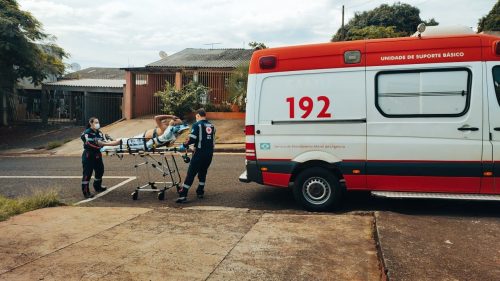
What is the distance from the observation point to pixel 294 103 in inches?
262

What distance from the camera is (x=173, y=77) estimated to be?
80.7 feet

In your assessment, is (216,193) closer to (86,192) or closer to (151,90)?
(86,192)

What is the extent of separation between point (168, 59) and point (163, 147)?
19.6 m

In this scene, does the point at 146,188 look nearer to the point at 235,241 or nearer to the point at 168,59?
the point at 235,241

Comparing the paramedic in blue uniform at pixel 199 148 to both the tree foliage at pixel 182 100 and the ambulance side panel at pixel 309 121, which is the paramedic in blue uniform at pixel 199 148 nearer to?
the ambulance side panel at pixel 309 121

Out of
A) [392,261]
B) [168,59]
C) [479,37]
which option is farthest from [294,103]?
[168,59]

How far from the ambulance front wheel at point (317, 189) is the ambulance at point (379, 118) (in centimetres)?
2

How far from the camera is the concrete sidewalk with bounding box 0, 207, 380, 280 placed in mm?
4211

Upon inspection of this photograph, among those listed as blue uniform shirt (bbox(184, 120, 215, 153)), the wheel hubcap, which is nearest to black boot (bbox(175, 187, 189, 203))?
blue uniform shirt (bbox(184, 120, 215, 153))

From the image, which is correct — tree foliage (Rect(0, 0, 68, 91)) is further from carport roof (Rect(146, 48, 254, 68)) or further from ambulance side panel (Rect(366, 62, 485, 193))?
ambulance side panel (Rect(366, 62, 485, 193))

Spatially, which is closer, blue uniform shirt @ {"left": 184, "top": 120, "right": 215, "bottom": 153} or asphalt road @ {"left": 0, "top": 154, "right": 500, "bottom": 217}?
asphalt road @ {"left": 0, "top": 154, "right": 500, "bottom": 217}

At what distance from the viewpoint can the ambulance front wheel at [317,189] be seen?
6.63 metres

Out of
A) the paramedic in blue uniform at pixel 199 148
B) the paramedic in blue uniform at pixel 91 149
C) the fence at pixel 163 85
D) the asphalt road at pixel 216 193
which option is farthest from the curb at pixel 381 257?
the fence at pixel 163 85

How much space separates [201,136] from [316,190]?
7.76 ft
